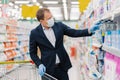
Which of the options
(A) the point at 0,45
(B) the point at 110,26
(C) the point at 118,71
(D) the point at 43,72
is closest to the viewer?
(C) the point at 118,71

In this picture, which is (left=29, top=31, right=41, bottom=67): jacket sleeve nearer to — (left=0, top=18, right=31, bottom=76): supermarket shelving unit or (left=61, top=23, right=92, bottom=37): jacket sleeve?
(left=61, top=23, right=92, bottom=37): jacket sleeve

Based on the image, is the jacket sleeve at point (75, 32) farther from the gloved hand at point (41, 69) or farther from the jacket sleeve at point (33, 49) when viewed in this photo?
the gloved hand at point (41, 69)

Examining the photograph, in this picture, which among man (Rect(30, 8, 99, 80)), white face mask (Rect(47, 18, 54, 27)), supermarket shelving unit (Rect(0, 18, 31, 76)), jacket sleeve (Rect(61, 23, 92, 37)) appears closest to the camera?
jacket sleeve (Rect(61, 23, 92, 37))

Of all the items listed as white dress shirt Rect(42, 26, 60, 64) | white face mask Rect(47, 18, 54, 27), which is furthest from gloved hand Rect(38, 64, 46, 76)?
white face mask Rect(47, 18, 54, 27)

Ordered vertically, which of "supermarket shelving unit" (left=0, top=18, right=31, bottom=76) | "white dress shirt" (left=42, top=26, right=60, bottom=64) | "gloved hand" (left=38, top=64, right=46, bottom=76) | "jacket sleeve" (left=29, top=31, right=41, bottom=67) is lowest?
"supermarket shelving unit" (left=0, top=18, right=31, bottom=76)

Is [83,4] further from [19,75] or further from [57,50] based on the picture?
[57,50]

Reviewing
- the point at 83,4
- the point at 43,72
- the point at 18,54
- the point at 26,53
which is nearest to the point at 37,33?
the point at 43,72

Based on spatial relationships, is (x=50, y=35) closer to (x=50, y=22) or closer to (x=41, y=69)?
(x=50, y=22)

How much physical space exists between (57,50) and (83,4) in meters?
3.54

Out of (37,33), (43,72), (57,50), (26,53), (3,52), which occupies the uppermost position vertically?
(37,33)

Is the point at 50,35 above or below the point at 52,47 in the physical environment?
above

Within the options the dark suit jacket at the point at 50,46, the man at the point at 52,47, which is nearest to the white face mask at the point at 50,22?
the man at the point at 52,47

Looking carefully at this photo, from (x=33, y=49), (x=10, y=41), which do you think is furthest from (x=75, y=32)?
(x=10, y=41)

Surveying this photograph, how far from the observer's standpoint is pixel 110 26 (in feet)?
8.77
